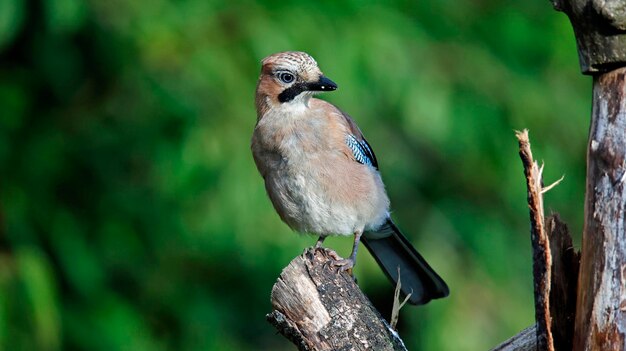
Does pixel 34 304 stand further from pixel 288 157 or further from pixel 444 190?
pixel 444 190

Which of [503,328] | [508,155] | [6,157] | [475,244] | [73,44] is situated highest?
[73,44]

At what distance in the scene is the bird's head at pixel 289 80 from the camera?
173 inches

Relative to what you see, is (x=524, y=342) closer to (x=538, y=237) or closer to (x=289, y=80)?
(x=538, y=237)

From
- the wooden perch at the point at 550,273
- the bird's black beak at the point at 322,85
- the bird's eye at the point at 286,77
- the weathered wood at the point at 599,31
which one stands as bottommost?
the wooden perch at the point at 550,273

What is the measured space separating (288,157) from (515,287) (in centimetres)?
284

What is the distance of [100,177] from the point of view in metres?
6.42

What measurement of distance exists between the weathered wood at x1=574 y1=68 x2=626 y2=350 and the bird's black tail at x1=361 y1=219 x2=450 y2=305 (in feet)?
4.59

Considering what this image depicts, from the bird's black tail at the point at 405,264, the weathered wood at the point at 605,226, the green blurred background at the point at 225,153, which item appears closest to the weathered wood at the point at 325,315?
the weathered wood at the point at 605,226

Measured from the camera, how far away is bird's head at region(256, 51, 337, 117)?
173 inches

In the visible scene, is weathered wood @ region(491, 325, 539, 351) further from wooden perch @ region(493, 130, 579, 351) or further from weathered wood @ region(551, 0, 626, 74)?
weathered wood @ region(551, 0, 626, 74)

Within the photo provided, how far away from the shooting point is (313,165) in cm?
437

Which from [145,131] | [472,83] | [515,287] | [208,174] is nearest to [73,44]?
[145,131]

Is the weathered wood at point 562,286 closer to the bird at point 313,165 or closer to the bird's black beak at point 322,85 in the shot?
the bird at point 313,165

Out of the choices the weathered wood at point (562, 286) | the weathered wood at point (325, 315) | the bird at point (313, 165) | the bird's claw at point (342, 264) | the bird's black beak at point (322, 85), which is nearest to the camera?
the weathered wood at point (562, 286)
